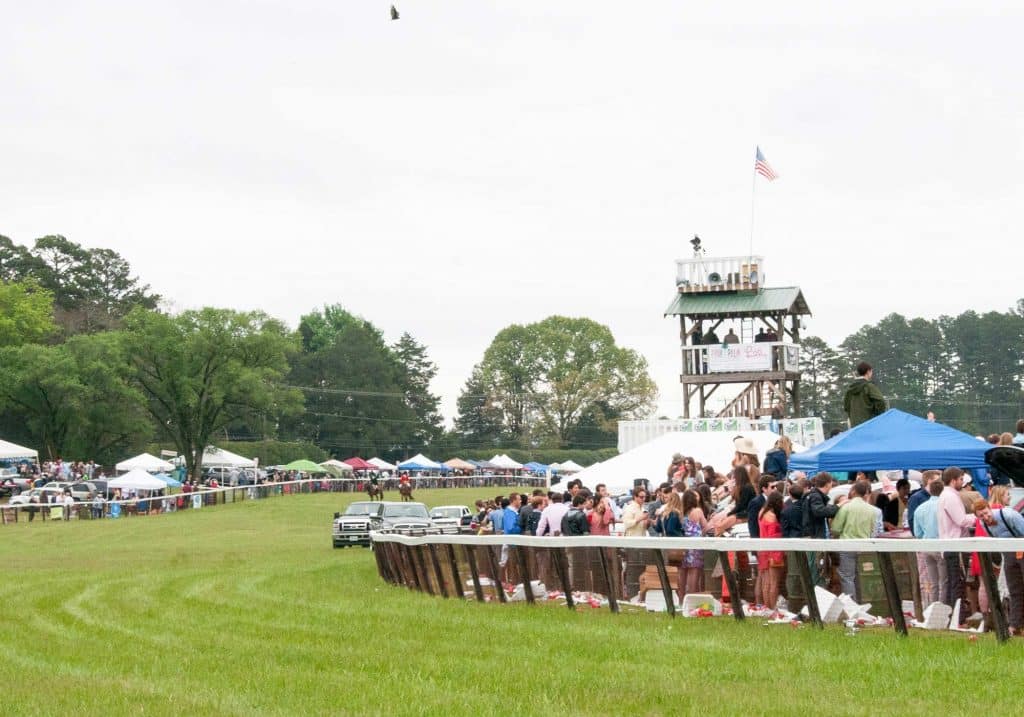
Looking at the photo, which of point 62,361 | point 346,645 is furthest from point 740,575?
point 62,361

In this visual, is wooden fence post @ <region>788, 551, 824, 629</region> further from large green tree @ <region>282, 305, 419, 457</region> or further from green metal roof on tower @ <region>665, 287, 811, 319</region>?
large green tree @ <region>282, 305, 419, 457</region>

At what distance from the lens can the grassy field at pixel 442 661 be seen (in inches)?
392

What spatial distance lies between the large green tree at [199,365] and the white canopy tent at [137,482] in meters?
22.2

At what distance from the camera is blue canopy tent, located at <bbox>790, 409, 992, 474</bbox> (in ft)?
64.9

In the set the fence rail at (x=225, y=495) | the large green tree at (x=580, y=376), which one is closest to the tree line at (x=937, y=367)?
the large green tree at (x=580, y=376)

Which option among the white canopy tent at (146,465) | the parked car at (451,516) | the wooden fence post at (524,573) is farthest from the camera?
the white canopy tent at (146,465)

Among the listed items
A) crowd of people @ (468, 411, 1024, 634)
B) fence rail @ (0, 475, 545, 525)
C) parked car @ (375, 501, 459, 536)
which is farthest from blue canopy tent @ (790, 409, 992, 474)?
fence rail @ (0, 475, 545, 525)

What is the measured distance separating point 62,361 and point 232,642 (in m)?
74.0

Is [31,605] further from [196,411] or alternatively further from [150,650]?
[196,411]

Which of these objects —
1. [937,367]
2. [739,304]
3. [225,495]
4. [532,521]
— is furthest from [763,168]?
[937,367]

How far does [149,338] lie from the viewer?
3457 inches

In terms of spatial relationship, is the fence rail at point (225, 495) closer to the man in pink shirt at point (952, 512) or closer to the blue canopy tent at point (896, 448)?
the blue canopy tent at point (896, 448)

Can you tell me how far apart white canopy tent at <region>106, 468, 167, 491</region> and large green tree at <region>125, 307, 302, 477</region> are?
2220 centimetres

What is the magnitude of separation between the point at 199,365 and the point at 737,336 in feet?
166
